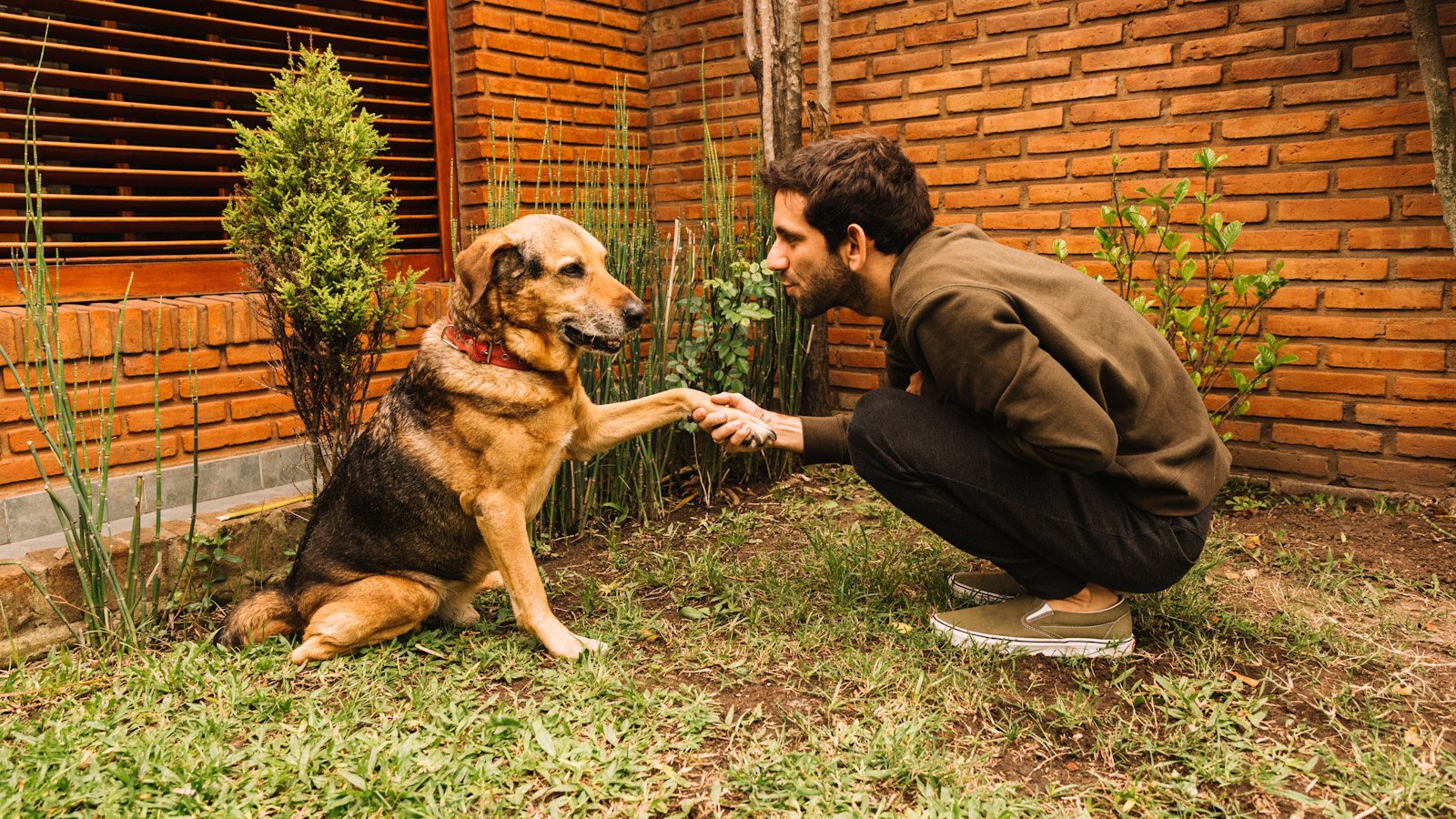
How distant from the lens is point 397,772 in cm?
239

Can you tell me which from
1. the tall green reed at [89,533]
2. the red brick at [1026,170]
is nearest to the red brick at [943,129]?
the red brick at [1026,170]

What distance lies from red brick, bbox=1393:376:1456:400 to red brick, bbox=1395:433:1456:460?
0.18m

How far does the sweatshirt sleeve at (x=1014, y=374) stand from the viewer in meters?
2.56

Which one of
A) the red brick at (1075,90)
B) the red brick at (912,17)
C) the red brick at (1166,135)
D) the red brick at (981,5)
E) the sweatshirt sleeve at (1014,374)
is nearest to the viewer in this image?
the sweatshirt sleeve at (1014,374)

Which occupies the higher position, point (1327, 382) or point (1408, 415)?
point (1327, 382)

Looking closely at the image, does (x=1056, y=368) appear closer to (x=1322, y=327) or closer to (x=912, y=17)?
(x=1322, y=327)

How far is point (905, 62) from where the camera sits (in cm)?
566

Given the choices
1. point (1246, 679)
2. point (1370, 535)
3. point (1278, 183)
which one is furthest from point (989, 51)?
point (1246, 679)

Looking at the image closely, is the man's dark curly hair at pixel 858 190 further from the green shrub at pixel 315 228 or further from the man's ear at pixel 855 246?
the green shrub at pixel 315 228

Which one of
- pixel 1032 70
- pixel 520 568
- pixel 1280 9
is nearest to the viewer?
pixel 520 568

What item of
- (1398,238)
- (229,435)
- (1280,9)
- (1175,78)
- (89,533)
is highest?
(1280,9)

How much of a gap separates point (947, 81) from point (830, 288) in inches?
116

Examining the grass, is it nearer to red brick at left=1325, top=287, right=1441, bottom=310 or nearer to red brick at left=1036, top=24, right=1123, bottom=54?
red brick at left=1325, top=287, right=1441, bottom=310

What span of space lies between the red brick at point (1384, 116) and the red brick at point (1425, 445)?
1.42m
